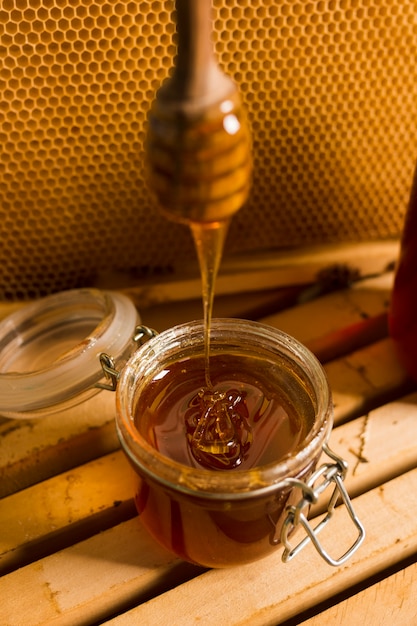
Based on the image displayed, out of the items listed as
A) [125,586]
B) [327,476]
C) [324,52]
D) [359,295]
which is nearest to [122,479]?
Result: [125,586]

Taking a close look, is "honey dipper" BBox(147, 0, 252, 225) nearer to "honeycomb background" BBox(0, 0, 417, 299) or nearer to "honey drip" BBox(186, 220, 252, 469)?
"honey drip" BBox(186, 220, 252, 469)

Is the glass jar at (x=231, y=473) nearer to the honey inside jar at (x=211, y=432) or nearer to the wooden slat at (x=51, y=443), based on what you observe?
the honey inside jar at (x=211, y=432)

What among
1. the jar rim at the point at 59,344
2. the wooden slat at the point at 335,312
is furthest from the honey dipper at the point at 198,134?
the wooden slat at the point at 335,312

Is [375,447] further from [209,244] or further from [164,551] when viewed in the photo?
[209,244]

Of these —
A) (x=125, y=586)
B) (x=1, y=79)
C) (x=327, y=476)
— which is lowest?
(x=125, y=586)

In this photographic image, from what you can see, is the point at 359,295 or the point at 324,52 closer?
the point at 324,52

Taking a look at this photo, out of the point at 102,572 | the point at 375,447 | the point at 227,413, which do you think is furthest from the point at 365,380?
the point at 102,572

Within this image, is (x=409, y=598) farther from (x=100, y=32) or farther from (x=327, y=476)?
(x=100, y=32)
